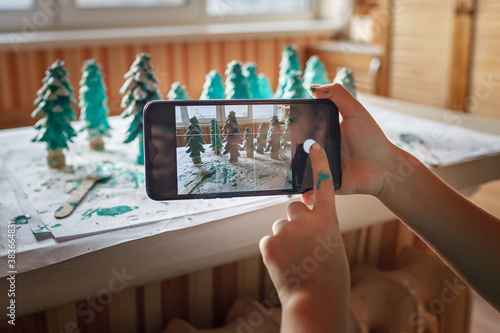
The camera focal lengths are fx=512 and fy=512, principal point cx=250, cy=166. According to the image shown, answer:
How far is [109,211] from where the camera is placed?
87 centimetres

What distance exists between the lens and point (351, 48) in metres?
3.12

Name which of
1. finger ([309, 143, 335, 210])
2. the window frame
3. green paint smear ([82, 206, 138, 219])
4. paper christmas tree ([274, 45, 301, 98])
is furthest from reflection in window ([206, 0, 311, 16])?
finger ([309, 143, 335, 210])

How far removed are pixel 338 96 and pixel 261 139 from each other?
0.12 metres

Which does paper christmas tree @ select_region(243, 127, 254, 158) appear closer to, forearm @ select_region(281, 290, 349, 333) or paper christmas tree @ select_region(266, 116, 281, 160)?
paper christmas tree @ select_region(266, 116, 281, 160)

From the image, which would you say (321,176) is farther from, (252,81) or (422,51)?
(422,51)

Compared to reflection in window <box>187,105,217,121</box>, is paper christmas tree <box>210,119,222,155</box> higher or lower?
lower

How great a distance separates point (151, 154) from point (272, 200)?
33cm

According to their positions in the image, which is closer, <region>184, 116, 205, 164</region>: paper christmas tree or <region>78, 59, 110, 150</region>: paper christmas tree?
<region>184, 116, 205, 164</region>: paper christmas tree

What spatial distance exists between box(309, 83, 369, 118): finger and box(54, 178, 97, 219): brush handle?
46cm

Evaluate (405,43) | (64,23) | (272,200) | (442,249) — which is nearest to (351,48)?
(405,43)

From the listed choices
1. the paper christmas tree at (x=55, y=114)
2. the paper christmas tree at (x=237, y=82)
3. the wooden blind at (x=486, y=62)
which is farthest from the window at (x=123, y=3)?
the paper christmas tree at (x=237, y=82)

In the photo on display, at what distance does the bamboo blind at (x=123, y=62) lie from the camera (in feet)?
8.26

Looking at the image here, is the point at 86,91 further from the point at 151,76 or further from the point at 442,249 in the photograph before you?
the point at 442,249

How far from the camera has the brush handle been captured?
86 cm
